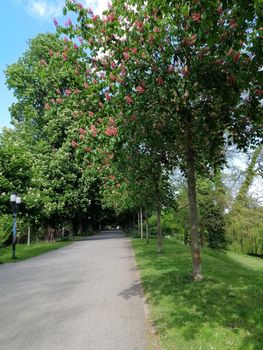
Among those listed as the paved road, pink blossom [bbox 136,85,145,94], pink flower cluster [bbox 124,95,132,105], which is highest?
pink blossom [bbox 136,85,145,94]

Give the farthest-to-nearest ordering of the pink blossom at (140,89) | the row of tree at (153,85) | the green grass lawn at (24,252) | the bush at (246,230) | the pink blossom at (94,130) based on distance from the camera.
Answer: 1. the bush at (246,230)
2. the green grass lawn at (24,252)
3. the pink blossom at (94,130)
4. the pink blossom at (140,89)
5. the row of tree at (153,85)

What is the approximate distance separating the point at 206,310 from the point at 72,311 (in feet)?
8.66

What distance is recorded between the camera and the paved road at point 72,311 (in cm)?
562

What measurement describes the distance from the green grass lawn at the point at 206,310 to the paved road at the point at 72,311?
0.42 meters

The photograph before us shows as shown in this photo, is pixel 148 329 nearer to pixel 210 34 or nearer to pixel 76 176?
pixel 210 34

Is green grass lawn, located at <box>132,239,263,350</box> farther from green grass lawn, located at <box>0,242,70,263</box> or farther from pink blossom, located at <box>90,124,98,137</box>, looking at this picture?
green grass lawn, located at <box>0,242,70,263</box>

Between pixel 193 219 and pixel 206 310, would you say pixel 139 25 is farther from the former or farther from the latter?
pixel 206 310

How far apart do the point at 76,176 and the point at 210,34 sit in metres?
31.7

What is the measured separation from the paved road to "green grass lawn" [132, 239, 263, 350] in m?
0.42

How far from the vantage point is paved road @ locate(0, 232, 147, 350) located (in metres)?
5.62

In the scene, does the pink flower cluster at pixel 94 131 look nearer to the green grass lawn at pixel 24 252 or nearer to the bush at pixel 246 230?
the green grass lawn at pixel 24 252

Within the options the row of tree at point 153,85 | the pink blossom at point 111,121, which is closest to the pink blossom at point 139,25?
the row of tree at point 153,85

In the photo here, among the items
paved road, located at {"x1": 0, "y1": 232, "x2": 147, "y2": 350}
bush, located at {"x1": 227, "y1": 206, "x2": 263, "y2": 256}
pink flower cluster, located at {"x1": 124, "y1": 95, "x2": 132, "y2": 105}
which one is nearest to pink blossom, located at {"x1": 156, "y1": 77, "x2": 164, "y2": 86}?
pink flower cluster, located at {"x1": 124, "y1": 95, "x2": 132, "y2": 105}

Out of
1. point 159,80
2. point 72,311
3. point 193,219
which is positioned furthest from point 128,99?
point 72,311
